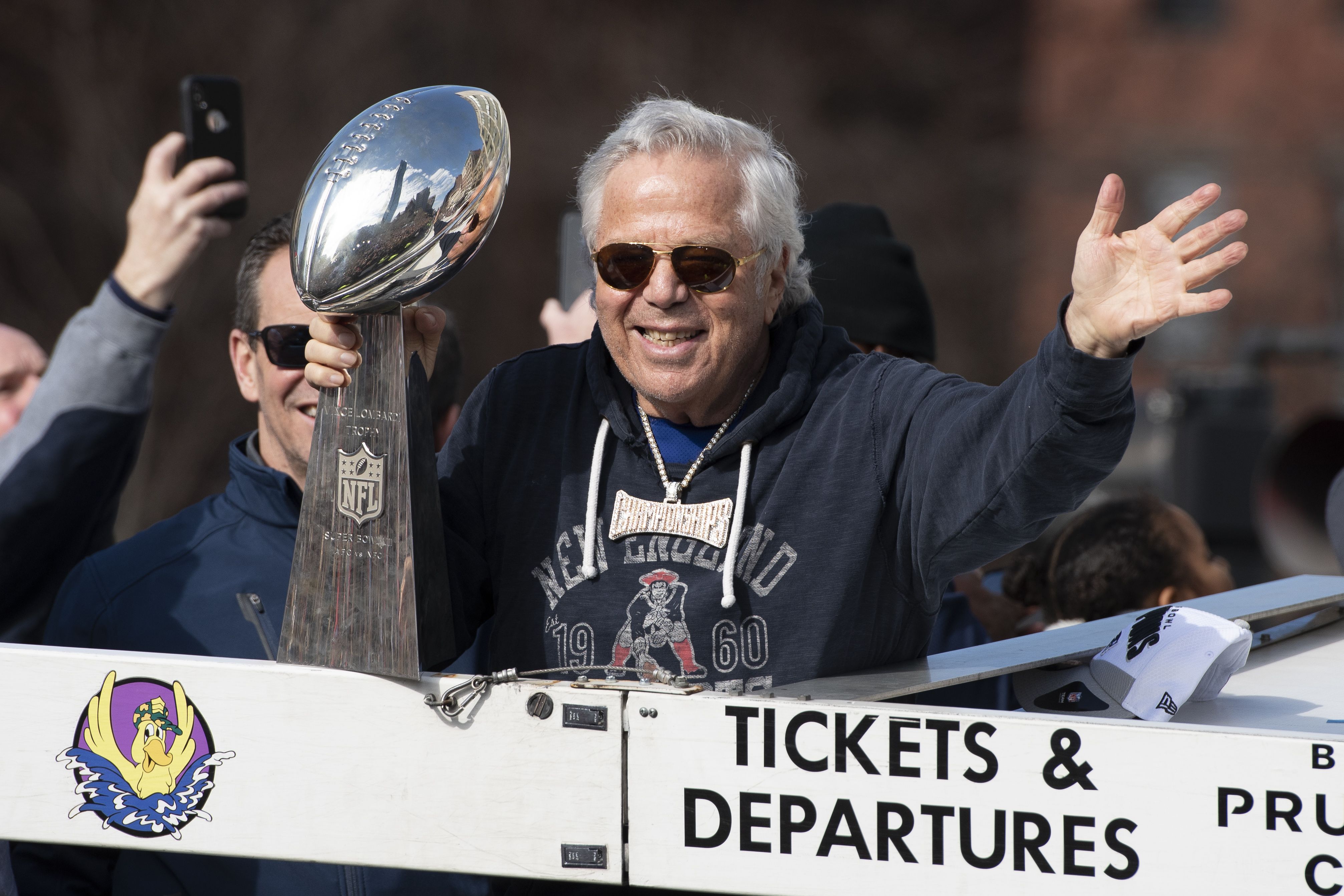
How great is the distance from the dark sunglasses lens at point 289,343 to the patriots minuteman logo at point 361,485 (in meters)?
0.84

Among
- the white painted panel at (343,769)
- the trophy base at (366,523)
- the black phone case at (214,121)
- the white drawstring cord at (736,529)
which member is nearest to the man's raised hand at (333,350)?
the trophy base at (366,523)

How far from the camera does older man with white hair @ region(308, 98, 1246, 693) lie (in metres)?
1.89

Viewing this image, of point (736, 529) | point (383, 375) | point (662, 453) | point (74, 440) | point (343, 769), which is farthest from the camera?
point (74, 440)

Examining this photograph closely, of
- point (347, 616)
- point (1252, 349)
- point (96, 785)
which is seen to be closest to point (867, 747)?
point (347, 616)

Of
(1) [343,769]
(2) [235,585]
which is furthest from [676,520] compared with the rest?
(2) [235,585]

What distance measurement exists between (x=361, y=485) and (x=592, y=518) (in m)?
0.39

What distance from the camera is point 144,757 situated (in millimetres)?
1600

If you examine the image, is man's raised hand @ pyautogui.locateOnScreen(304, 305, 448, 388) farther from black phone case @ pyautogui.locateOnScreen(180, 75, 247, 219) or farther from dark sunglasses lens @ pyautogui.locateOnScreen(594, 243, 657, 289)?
black phone case @ pyautogui.locateOnScreen(180, 75, 247, 219)

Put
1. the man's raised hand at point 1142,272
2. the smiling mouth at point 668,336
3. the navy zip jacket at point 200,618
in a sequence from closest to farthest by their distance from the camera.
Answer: the man's raised hand at point 1142,272 < the smiling mouth at point 668,336 < the navy zip jacket at point 200,618

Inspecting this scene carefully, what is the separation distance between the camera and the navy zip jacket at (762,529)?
185cm

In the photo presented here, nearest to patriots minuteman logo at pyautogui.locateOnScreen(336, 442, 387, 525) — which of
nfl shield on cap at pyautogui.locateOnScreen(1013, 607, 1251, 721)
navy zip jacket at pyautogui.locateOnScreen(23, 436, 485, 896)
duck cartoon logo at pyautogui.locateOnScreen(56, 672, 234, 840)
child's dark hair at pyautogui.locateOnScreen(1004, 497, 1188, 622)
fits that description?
duck cartoon logo at pyautogui.locateOnScreen(56, 672, 234, 840)

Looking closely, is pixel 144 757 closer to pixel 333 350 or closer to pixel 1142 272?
pixel 333 350

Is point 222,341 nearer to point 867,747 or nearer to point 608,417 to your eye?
point 608,417

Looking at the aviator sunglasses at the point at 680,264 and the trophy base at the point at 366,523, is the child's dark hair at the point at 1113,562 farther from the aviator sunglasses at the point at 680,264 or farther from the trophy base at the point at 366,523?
the trophy base at the point at 366,523
